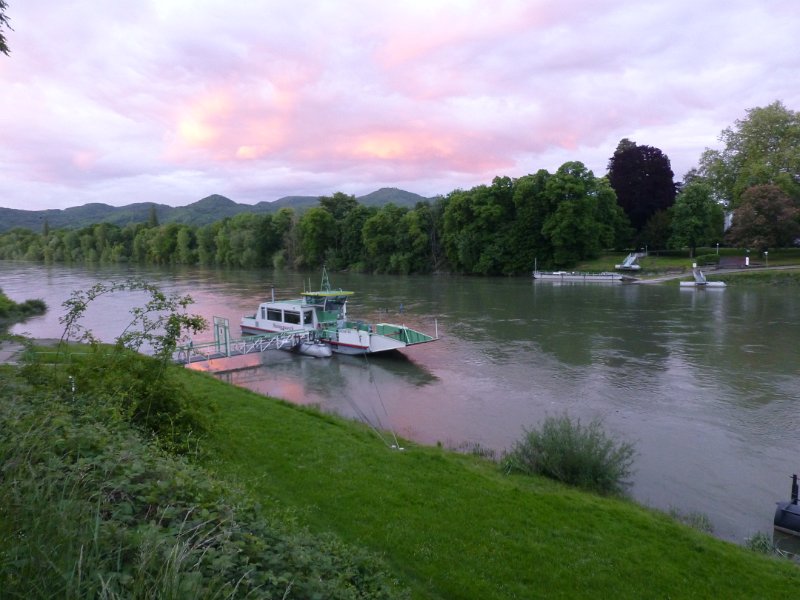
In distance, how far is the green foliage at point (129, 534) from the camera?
2908 mm

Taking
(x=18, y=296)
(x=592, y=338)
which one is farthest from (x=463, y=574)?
(x=18, y=296)

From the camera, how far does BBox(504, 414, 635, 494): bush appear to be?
39.4 ft

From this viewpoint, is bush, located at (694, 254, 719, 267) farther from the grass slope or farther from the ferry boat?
the grass slope

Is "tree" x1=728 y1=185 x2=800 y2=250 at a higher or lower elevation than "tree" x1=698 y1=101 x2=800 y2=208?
lower

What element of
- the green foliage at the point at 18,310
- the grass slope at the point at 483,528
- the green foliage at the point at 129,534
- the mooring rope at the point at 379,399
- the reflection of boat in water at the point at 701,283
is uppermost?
the green foliage at the point at 129,534

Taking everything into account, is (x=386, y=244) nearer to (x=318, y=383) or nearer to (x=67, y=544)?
(x=318, y=383)

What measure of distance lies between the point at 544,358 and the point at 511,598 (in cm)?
2116

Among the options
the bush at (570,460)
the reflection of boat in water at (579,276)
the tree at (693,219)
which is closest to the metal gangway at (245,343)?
the bush at (570,460)

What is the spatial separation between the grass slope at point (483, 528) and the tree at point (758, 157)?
74.8m

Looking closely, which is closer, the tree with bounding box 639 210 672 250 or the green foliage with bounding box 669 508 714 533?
the green foliage with bounding box 669 508 714 533

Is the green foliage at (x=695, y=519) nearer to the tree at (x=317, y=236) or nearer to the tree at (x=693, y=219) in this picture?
the tree at (x=693, y=219)

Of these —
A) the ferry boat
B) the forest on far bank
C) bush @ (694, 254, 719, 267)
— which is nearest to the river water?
the ferry boat

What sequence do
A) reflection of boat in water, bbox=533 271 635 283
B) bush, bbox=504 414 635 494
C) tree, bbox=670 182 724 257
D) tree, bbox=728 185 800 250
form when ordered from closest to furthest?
bush, bbox=504 414 635 494 < tree, bbox=728 185 800 250 < reflection of boat in water, bbox=533 271 635 283 < tree, bbox=670 182 724 257

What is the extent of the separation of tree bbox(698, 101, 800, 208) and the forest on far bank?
0.15m
